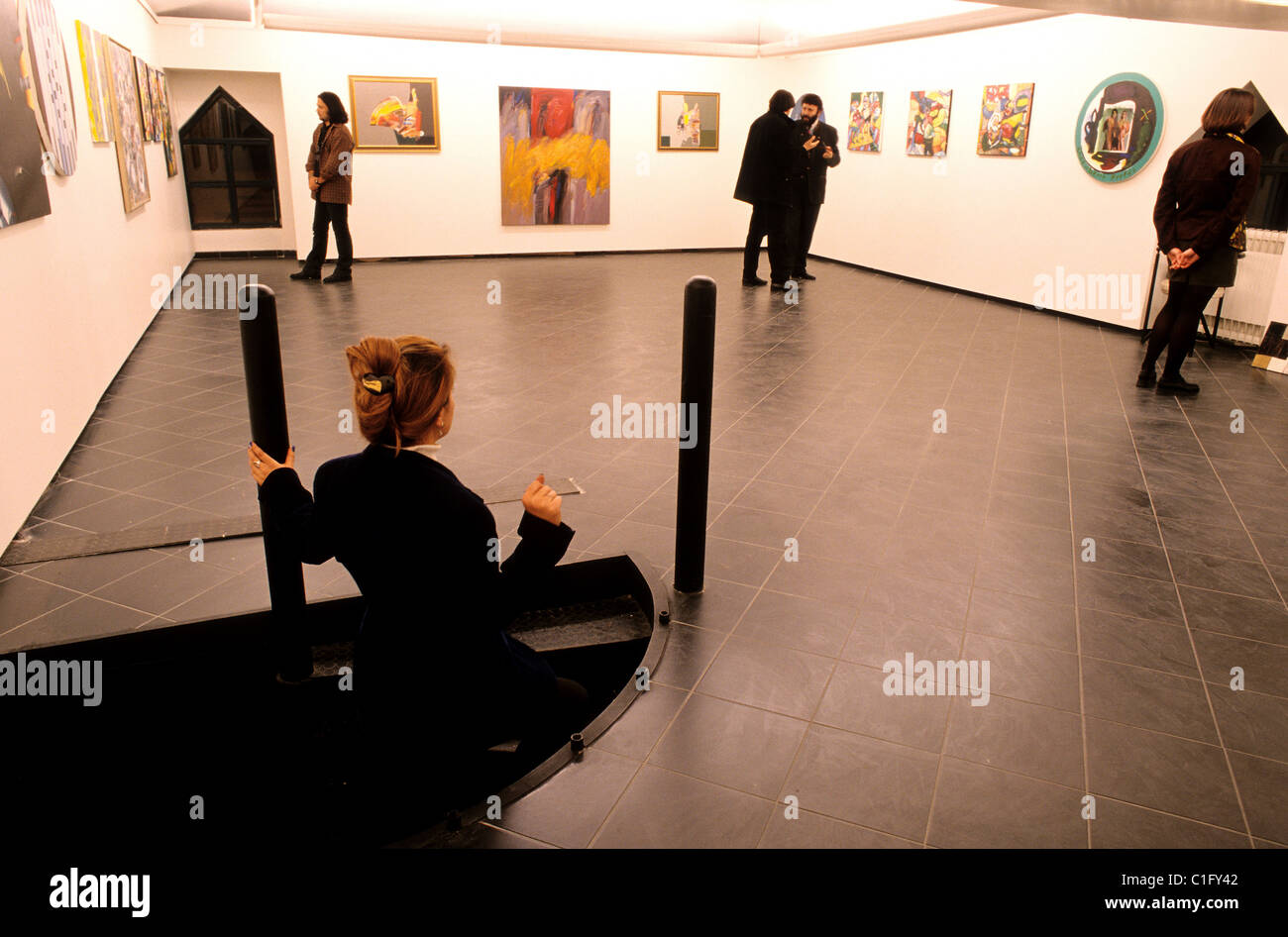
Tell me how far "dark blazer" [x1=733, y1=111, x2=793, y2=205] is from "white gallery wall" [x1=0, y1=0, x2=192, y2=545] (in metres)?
5.71

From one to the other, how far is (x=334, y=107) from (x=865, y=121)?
252 inches

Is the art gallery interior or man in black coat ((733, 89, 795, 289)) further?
man in black coat ((733, 89, 795, 289))

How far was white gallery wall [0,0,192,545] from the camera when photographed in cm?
384

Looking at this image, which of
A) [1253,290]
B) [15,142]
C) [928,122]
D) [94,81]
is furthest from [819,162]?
[15,142]

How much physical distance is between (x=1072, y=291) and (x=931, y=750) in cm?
746

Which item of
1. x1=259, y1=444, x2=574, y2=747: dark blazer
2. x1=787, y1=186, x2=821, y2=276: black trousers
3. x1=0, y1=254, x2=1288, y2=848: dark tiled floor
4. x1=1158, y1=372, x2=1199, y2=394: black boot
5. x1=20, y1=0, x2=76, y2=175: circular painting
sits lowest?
x1=0, y1=254, x2=1288, y2=848: dark tiled floor

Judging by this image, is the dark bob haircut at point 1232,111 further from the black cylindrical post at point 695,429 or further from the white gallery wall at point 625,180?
the black cylindrical post at point 695,429

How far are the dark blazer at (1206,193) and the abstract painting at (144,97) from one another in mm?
8391

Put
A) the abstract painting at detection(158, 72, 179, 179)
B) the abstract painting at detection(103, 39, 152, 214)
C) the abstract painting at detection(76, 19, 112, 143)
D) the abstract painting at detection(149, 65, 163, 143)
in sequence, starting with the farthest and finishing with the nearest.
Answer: the abstract painting at detection(158, 72, 179, 179), the abstract painting at detection(149, 65, 163, 143), the abstract painting at detection(103, 39, 152, 214), the abstract painting at detection(76, 19, 112, 143)

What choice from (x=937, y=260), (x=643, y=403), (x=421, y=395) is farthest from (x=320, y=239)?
(x=421, y=395)

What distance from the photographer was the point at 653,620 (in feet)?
10.5

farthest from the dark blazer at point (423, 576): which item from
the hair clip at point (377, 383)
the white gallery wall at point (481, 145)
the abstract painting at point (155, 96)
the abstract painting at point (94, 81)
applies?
the white gallery wall at point (481, 145)

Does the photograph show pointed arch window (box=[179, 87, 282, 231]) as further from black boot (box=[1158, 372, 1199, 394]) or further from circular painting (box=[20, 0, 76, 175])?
black boot (box=[1158, 372, 1199, 394])

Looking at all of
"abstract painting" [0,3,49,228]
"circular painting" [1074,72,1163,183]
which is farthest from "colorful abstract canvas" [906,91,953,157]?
"abstract painting" [0,3,49,228]
